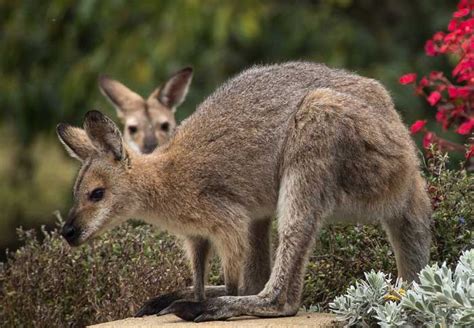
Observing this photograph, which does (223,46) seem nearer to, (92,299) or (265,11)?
(265,11)

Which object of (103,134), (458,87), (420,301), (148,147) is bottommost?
(420,301)

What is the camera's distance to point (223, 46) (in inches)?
572

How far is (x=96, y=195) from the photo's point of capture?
275 inches

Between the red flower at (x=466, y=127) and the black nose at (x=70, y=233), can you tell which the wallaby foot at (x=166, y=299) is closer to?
the black nose at (x=70, y=233)

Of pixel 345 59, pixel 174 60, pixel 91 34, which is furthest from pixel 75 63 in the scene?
pixel 345 59

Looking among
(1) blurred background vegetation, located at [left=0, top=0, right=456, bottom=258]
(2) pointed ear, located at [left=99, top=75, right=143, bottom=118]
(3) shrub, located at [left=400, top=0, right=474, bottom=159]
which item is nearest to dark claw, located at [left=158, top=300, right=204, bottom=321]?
(3) shrub, located at [left=400, top=0, right=474, bottom=159]

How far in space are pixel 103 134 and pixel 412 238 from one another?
5.70 ft

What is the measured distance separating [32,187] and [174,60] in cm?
340

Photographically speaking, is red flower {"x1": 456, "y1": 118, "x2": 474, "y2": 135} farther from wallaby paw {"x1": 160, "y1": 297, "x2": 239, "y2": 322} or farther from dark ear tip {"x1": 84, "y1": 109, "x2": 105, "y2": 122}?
dark ear tip {"x1": 84, "y1": 109, "x2": 105, "y2": 122}

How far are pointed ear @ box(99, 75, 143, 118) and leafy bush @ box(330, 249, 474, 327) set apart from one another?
5959mm

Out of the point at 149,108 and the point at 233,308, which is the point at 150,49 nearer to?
the point at 149,108

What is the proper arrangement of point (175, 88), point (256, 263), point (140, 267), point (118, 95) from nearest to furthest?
1. point (256, 263)
2. point (140, 267)
3. point (175, 88)
4. point (118, 95)

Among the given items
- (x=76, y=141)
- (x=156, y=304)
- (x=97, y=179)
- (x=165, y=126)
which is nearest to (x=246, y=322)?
(x=156, y=304)

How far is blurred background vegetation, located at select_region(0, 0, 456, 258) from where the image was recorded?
1368cm
